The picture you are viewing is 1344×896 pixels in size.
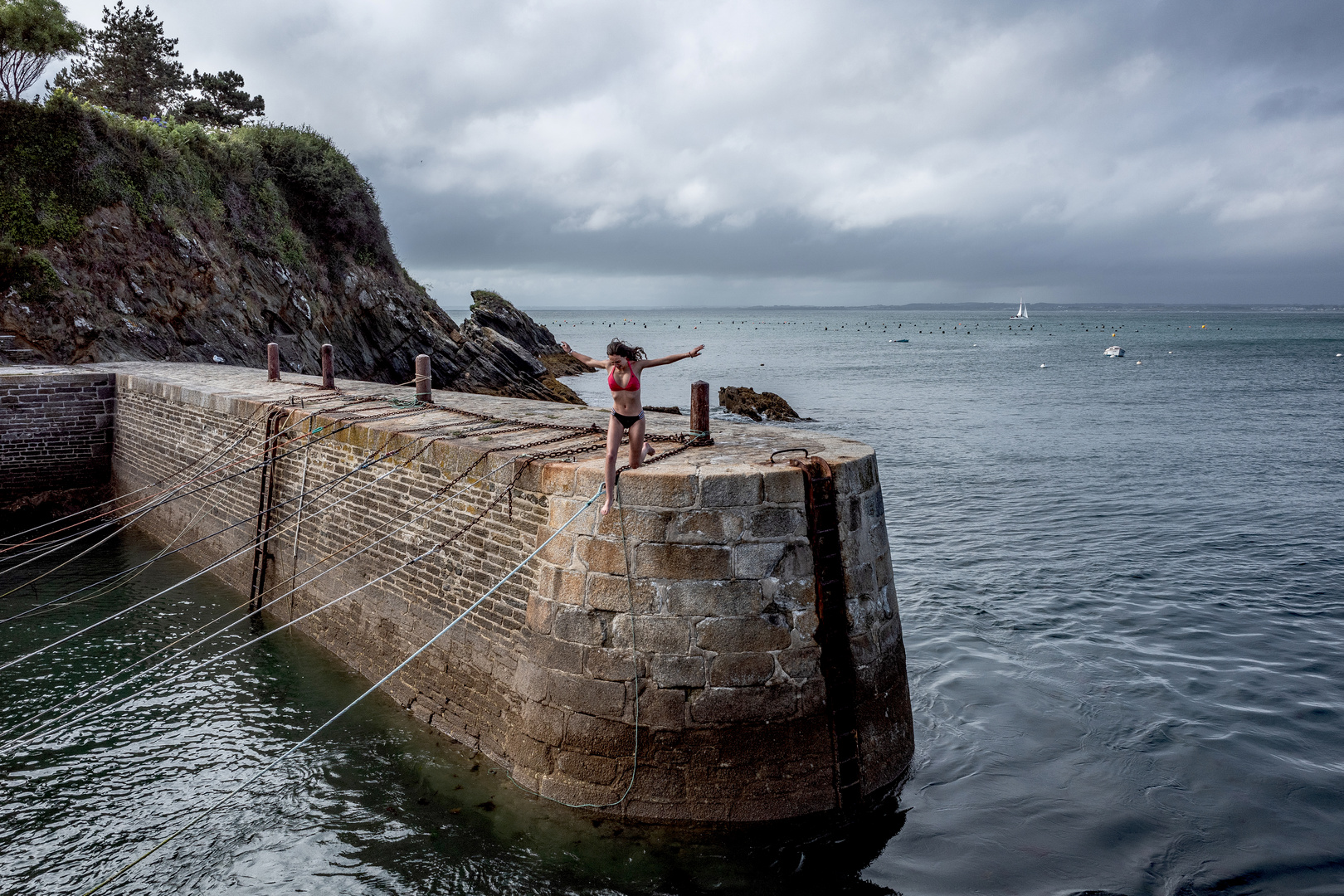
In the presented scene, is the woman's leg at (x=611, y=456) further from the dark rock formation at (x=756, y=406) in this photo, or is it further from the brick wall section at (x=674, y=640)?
the dark rock formation at (x=756, y=406)

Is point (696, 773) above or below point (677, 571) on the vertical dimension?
below

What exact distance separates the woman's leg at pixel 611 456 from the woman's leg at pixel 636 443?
0.38 feet

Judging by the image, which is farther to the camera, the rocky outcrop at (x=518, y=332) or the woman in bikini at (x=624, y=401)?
the rocky outcrop at (x=518, y=332)

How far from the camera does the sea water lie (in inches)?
275

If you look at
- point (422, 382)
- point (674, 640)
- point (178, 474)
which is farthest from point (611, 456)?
point (178, 474)

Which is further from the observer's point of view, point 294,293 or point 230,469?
point 294,293

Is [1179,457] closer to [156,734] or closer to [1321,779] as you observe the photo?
[1321,779]

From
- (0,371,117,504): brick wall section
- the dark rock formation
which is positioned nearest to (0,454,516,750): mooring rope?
(0,371,117,504): brick wall section

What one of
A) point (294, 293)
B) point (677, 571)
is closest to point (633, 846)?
point (677, 571)

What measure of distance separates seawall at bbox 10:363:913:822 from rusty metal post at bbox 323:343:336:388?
6608 millimetres

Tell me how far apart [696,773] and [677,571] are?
168cm

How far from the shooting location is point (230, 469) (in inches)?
545

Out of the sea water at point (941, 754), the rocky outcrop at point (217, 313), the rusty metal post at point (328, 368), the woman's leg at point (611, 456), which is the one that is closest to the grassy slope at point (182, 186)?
the rocky outcrop at point (217, 313)

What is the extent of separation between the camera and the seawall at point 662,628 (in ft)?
23.2
